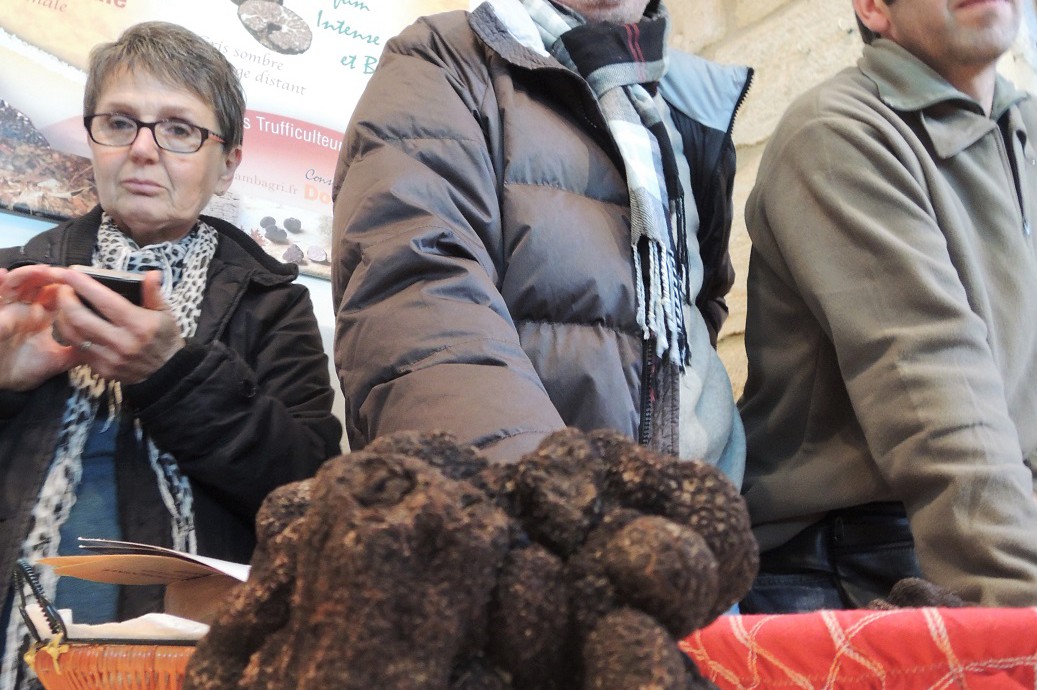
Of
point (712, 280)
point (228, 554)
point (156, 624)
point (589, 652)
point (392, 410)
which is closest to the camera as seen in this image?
point (589, 652)

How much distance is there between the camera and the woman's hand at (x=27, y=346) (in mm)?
996

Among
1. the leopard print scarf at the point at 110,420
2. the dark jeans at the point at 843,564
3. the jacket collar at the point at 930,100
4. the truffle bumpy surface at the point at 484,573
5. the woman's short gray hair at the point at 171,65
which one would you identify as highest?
the woman's short gray hair at the point at 171,65

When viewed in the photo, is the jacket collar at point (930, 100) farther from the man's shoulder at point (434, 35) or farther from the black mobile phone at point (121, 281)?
the black mobile phone at point (121, 281)

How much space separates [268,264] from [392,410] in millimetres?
755

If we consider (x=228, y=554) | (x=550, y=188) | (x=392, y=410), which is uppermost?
(x=550, y=188)

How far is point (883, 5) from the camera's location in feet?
4.17

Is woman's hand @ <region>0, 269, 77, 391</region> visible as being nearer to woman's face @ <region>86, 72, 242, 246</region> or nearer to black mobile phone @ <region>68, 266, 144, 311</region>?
black mobile phone @ <region>68, 266, 144, 311</region>

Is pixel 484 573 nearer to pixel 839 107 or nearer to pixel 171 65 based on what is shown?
pixel 839 107

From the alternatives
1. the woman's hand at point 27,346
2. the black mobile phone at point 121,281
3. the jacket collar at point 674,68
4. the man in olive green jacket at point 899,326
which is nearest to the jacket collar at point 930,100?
the man in olive green jacket at point 899,326

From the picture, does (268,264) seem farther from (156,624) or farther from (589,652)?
(589,652)

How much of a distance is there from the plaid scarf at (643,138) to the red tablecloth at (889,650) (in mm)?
438

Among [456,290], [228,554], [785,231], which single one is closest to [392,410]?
[456,290]

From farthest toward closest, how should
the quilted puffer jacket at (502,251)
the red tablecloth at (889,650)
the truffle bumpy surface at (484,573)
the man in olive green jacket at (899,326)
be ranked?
the man in olive green jacket at (899,326) < the quilted puffer jacket at (502,251) < the red tablecloth at (889,650) < the truffle bumpy surface at (484,573)

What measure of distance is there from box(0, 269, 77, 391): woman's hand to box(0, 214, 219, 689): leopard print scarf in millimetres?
41
